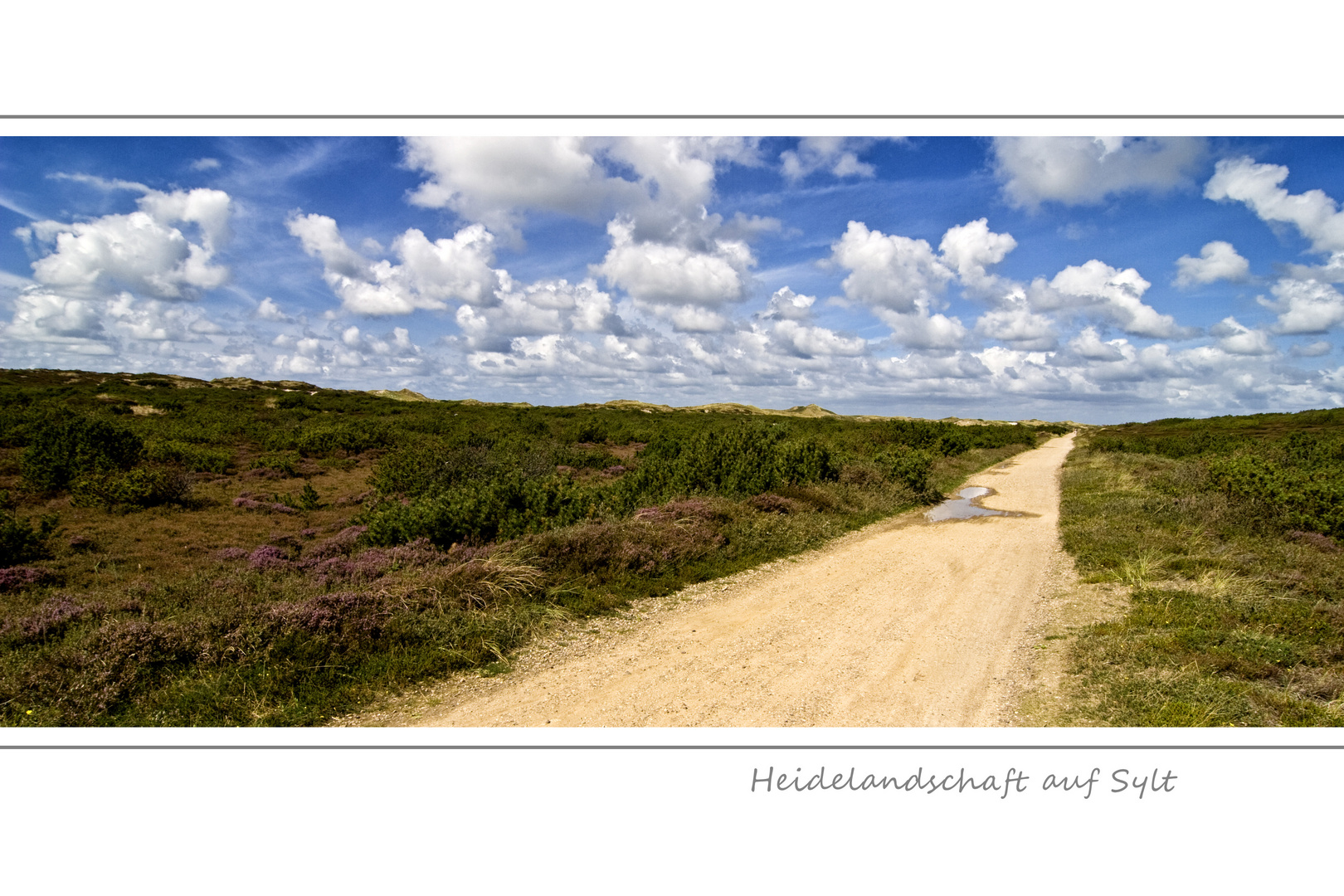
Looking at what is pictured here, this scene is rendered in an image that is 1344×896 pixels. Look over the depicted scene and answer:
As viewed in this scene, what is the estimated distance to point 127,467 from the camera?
18609mm

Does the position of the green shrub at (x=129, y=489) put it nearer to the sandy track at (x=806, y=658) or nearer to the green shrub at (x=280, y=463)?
the green shrub at (x=280, y=463)

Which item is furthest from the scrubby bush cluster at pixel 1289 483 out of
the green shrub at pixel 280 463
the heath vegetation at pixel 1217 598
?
the green shrub at pixel 280 463

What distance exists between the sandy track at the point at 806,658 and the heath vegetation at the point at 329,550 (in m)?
0.77

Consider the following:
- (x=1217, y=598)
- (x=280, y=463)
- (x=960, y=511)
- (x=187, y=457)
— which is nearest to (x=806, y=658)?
(x=1217, y=598)

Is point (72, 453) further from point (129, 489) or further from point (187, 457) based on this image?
point (187, 457)

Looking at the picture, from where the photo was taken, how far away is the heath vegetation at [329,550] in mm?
5480

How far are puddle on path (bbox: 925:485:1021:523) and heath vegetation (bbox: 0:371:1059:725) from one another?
88 cm

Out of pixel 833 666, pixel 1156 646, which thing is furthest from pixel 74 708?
pixel 1156 646

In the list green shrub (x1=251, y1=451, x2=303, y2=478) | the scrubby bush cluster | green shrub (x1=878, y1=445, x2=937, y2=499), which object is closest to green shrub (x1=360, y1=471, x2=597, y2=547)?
green shrub (x1=878, y1=445, x2=937, y2=499)

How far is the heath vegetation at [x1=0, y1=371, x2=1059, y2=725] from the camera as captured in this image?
5480 mm

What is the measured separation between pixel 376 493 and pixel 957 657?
50.2 feet

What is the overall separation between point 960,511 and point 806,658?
43.0ft

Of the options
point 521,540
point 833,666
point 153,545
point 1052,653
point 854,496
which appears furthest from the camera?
point 854,496
